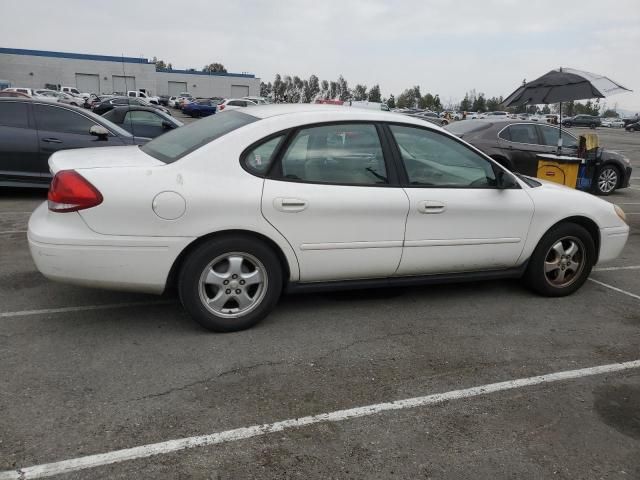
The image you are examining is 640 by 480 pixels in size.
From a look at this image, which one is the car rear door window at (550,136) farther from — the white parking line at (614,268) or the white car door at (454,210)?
the white car door at (454,210)

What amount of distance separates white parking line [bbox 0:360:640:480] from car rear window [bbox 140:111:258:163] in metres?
1.89

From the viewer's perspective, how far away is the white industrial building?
70.4m

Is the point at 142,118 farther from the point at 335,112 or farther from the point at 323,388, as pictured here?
the point at 323,388

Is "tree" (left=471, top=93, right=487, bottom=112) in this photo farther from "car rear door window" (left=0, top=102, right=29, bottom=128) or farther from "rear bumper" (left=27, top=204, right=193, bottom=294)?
"rear bumper" (left=27, top=204, right=193, bottom=294)

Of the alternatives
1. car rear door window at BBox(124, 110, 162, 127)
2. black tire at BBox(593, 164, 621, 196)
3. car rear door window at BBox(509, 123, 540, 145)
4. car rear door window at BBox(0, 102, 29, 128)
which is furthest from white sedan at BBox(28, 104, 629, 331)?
black tire at BBox(593, 164, 621, 196)

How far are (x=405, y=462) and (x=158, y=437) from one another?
120 cm

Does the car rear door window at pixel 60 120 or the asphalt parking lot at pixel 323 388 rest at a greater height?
the car rear door window at pixel 60 120

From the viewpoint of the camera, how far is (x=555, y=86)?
9.81 meters

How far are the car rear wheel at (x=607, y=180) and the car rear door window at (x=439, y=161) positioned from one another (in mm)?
8543

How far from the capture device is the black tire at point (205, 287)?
357 cm

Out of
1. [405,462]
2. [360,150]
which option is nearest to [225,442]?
[405,462]

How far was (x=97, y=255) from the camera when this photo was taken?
135 inches

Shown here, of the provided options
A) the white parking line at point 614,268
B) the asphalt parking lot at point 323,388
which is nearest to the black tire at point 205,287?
the asphalt parking lot at point 323,388

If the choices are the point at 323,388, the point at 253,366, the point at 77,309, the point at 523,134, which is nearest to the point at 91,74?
the point at 523,134
